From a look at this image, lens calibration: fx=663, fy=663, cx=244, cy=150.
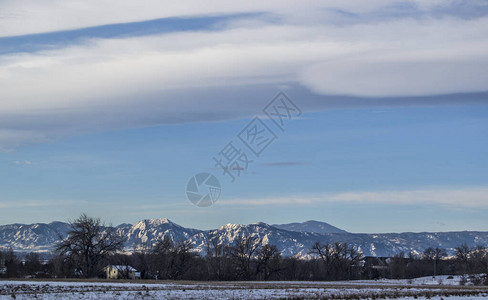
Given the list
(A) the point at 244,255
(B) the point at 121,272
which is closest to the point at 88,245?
(B) the point at 121,272

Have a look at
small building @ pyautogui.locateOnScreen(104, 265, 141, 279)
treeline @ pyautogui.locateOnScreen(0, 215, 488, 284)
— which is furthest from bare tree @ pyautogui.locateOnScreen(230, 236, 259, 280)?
small building @ pyautogui.locateOnScreen(104, 265, 141, 279)

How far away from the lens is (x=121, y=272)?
148m

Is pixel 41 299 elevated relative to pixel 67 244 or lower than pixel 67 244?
lower

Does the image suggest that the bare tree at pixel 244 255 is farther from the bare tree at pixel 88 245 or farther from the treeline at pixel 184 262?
the bare tree at pixel 88 245

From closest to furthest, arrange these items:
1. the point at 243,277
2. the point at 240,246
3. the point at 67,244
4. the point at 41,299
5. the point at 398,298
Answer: the point at 41,299 < the point at 398,298 < the point at 67,244 < the point at 243,277 < the point at 240,246

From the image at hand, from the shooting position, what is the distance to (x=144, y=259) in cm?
15725

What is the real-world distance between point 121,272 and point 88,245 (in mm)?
18970

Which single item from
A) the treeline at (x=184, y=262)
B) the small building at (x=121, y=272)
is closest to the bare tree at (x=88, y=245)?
the treeline at (x=184, y=262)

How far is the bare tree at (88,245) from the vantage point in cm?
12875

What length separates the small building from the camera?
5881 inches

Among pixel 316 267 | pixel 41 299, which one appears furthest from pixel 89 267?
pixel 41 299

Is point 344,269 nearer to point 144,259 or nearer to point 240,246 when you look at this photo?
point 240,246

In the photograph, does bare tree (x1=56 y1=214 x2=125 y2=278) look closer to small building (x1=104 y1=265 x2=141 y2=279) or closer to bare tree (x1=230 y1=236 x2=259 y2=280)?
small building (x1=104 y1=265 x2=141 y2=279)

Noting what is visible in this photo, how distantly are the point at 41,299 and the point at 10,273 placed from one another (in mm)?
72110
